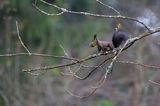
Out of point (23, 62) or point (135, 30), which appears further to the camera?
point (135, 30)

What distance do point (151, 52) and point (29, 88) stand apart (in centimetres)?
265

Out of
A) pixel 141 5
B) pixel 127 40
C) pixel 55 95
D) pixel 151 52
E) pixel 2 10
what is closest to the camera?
pixel 127 40

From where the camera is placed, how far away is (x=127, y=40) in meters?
3.23

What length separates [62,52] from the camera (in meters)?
9.86

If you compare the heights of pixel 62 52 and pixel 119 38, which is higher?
pixel 119 38

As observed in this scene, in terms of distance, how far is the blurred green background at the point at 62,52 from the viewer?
9.23 metres

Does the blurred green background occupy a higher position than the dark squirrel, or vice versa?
the dark squirrel

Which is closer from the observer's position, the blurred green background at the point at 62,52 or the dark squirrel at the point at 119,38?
the dark squirrel at the point at 119,38

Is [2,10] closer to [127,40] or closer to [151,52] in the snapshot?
[151,52]

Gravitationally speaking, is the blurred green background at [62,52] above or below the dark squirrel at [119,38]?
below

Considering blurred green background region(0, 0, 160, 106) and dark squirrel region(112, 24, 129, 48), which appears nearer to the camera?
dark squirrel region(112, 24, 129, 48)

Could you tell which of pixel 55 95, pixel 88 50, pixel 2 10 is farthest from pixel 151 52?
pixel 2 10

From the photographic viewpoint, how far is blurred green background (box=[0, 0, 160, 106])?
9227 mm

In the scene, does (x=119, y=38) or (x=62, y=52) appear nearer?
(x=119, y=38)
